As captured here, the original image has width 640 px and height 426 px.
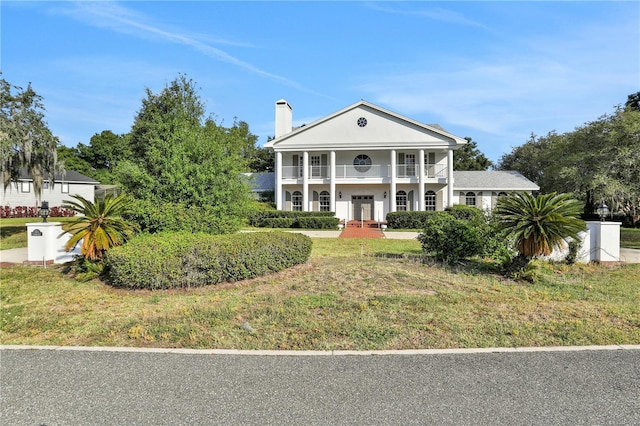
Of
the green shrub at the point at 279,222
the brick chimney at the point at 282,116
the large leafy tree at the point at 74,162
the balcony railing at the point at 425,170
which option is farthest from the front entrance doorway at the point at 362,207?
the large leafy tree at the point at 74,162

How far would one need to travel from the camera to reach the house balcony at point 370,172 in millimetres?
26188

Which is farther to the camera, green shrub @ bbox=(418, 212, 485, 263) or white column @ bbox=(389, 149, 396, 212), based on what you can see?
white column @ bbox=(389, 149, 396, 212)

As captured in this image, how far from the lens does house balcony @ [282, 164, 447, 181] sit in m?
26.2

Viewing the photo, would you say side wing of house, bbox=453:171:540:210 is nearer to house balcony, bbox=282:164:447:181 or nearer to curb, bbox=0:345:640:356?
house balcony, bbox=282:164:447:181

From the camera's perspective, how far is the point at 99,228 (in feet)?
26.0

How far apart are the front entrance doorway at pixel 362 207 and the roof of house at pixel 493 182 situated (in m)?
7.39

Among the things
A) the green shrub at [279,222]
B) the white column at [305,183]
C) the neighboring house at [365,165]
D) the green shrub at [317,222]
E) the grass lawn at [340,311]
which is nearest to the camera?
the grass lawn at [340,311]

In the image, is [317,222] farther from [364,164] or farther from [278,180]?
[364,164]

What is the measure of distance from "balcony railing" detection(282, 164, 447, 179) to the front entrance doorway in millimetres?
1877

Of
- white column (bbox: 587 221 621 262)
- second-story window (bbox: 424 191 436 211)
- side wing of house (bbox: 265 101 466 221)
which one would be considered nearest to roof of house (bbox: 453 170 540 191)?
second-story window (bbox: 424 191 436 211)

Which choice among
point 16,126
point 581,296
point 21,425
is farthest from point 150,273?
point 16,126

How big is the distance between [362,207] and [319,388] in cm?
2430

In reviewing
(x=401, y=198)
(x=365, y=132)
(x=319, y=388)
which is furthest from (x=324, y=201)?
(x=319, y=388)

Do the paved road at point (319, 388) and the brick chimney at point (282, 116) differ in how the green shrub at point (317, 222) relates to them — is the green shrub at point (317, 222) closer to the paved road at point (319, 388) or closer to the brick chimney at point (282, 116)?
the brick chimney at point (282, 116)
